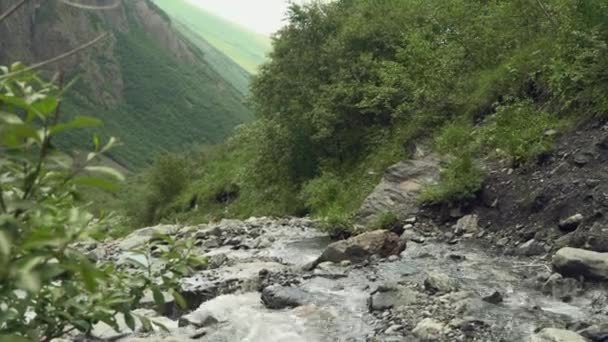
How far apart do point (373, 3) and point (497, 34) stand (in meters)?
7.78

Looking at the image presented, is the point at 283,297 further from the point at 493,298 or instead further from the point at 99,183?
the point at 99,183

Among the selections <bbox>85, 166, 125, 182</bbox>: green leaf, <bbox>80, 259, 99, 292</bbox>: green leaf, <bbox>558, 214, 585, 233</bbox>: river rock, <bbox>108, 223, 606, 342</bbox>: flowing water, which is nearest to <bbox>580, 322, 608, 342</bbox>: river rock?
<bbox>108, 223, 606, 342</bbox>: flowing water

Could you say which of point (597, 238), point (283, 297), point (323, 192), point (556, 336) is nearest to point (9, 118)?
point (556, 336)

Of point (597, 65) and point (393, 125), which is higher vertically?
point (597, 65)

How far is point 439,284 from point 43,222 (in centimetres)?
850

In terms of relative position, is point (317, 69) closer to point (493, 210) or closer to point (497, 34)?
point (497, 34)

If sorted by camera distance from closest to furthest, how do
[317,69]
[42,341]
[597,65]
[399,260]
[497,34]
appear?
1. [42,341]
2. [399,260]
3. [597,65]
4. [497,34]
5. [317,69]

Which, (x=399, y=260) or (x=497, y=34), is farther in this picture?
(x=497, y=34)

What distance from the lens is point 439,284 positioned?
10.1 meters

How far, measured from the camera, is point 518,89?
18.6m

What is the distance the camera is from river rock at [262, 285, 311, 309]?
10562mm

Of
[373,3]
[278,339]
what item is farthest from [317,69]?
[278,339]

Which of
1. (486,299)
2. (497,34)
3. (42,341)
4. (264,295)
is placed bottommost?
(264,295)

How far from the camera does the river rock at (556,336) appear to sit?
7.12m
